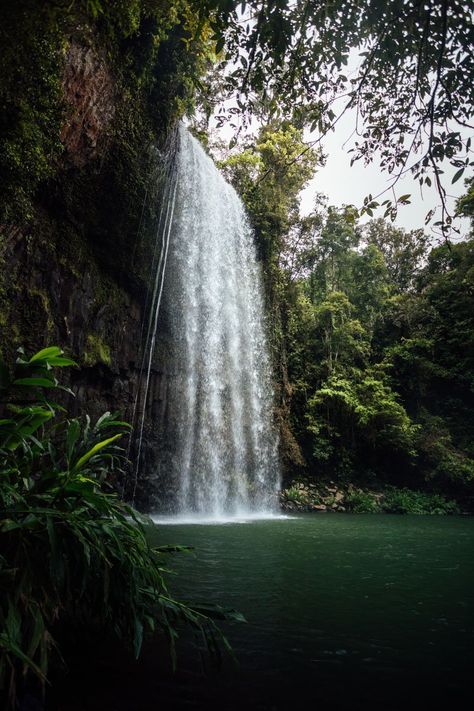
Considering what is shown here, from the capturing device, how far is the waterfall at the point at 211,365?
38.6ft

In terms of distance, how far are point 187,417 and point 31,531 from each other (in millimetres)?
10346

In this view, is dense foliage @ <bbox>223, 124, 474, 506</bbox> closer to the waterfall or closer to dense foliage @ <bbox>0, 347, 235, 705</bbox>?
the waterfall

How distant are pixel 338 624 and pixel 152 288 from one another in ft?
31.3

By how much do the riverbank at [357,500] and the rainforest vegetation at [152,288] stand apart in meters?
0.17

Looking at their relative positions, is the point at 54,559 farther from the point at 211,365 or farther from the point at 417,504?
the point at 417,504

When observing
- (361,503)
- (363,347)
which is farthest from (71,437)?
Result: (363,347)

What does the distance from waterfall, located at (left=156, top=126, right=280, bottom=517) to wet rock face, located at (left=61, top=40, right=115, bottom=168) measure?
3533mm

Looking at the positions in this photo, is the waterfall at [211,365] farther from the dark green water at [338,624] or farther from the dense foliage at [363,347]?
the dark green water at [338,624]

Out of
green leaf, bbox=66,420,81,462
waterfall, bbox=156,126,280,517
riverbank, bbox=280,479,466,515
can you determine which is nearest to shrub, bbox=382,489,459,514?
riverbank, bbox=280,479,466,515

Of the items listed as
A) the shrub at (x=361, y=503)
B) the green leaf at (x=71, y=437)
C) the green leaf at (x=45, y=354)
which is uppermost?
the green leaf at (x=45, y=354)

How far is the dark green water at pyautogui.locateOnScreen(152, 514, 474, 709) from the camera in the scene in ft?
6.26

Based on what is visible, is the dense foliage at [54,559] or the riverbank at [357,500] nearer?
the dense foliage at [54,559]

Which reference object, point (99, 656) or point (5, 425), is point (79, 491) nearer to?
point (5, 425)

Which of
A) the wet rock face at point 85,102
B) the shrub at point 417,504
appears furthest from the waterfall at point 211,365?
the shrub at point 417,504
